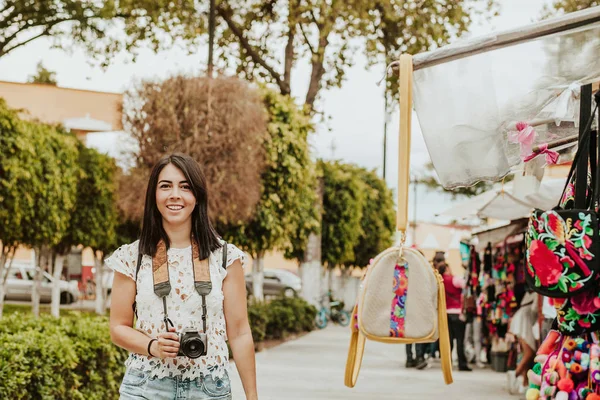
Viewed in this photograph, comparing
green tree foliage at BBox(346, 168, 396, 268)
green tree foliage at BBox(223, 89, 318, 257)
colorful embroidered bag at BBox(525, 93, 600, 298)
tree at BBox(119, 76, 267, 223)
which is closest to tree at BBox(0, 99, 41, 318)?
tree at BBox(119, 76, 267, 223)

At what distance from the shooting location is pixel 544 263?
12.6ft

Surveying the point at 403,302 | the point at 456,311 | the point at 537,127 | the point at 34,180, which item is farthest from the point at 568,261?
the point at 34,180

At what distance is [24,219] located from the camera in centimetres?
2341

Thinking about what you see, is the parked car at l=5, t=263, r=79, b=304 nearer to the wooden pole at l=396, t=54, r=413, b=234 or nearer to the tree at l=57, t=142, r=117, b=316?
the tree at l=57, t=142, r=117, b=316

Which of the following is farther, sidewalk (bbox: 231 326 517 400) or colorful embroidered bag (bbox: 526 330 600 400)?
sidewalk (bbox: 231 326 517 400)

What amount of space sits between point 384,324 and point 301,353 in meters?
16.1

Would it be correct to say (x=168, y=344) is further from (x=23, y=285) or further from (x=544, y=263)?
(x=23, y=285)

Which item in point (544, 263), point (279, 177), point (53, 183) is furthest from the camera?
point (53, 183)

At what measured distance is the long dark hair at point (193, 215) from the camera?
4.36 metres

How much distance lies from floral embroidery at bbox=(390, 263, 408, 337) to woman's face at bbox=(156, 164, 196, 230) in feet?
3.19

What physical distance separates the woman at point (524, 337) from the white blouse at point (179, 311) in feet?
27.2

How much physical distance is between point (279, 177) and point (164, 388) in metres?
16.6

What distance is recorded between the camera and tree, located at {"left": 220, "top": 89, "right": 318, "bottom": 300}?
2042 centimetres

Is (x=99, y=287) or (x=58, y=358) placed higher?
(x=58, y=358)
